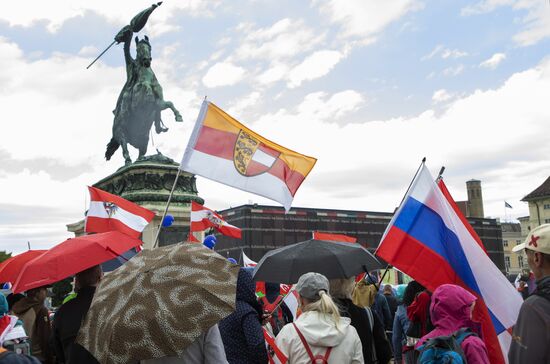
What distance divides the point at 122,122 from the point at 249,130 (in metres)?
15.6

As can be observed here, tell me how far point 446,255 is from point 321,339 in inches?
73.9

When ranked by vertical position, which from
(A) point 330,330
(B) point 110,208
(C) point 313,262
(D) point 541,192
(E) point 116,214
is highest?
(D) point 541,192

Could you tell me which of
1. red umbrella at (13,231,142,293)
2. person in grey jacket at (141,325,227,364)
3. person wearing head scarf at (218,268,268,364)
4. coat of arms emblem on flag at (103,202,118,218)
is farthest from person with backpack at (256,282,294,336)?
person in grey jacket at (141,325,227,364)

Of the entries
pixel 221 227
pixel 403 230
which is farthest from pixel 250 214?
pixel 403 230

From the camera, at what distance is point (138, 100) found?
22.1 meters

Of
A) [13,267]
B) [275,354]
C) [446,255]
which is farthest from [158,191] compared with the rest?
[275,354]

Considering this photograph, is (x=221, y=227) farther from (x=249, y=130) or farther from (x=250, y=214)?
(x=250, y=214)

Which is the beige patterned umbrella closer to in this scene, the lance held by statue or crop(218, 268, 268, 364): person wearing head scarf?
crop(218, 268, 268, 364): person wearing head scarf

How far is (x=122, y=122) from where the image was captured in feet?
74.3

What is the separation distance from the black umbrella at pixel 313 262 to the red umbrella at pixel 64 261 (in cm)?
161

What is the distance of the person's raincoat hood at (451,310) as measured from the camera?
409 cm

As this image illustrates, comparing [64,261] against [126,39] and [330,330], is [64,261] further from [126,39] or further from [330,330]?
[126,39]

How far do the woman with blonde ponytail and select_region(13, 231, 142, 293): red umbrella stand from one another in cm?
174

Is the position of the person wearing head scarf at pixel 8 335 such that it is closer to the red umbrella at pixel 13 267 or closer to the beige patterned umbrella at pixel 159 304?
the beige patterned umbrella at pixel 159 304
